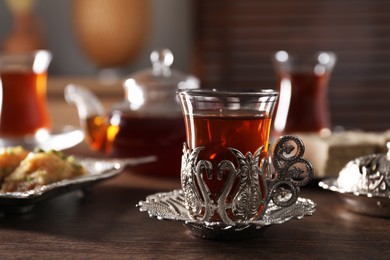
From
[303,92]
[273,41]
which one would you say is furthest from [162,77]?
[273,41]

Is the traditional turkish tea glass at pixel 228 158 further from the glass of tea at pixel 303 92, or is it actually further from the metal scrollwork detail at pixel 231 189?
the glass of tea at pixel 303 92

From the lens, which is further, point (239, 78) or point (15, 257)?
point (239, 78)

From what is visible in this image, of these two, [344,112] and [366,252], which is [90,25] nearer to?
[344,112]

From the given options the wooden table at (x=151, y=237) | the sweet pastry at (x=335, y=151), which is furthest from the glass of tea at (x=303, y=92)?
the wooden table at (x=151, y=237)

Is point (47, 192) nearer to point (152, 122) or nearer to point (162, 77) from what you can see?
point (152, 122)

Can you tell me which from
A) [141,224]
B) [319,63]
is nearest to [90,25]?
[319,63]

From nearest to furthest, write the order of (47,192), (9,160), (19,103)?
(47,192)
(9,160)
(19,103)
